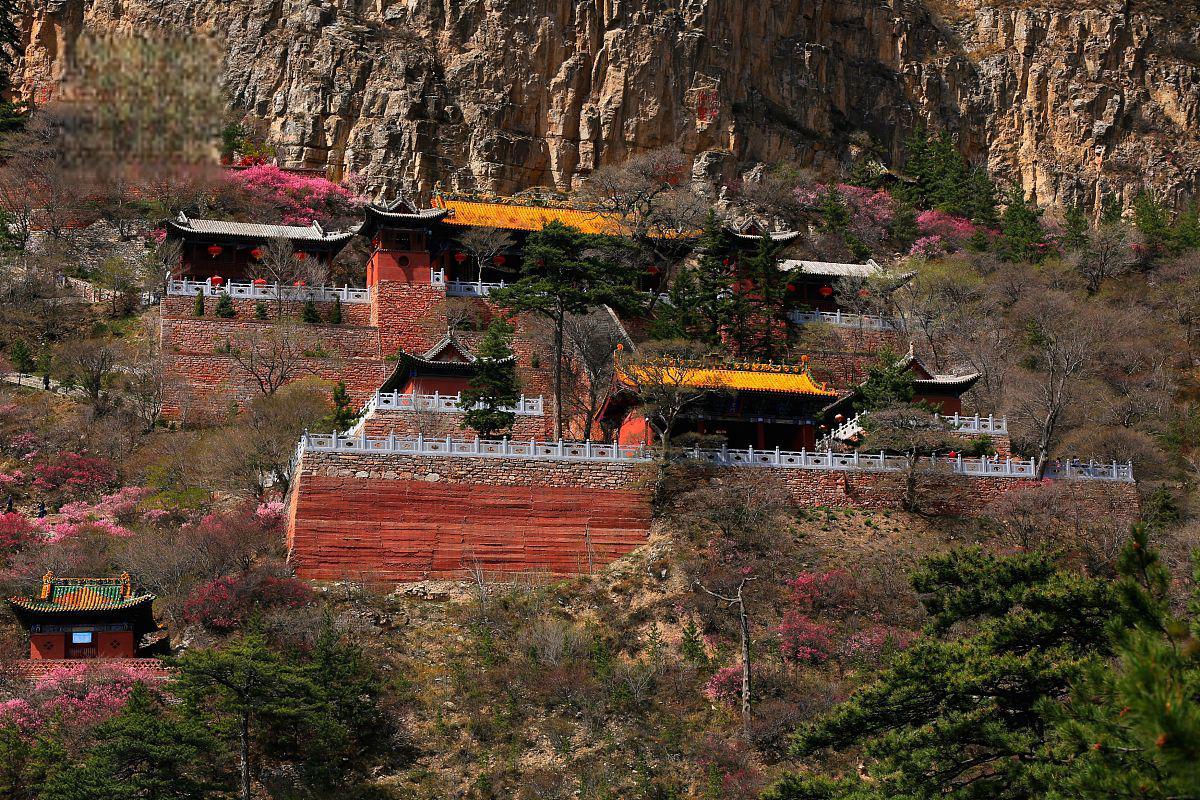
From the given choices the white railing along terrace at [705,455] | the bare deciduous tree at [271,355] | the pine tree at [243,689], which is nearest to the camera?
the pine tree at [243,689]

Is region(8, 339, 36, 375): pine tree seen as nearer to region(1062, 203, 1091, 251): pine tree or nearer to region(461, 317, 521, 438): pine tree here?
region(461, 317, 521, 438): pine tree

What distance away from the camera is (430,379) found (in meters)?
50.2

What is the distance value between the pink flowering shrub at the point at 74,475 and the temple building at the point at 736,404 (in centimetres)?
1628

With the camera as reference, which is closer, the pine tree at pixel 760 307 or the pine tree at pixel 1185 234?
the pine tree at pixel 760 307

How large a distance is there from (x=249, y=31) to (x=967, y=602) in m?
60.9

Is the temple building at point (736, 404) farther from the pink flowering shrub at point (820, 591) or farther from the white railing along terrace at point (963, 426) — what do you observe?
the pink flowering shrub at point (820, 591)

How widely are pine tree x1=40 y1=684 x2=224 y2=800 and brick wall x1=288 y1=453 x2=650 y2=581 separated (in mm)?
9419

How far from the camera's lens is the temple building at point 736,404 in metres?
49.5

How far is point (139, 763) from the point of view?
3400 cm

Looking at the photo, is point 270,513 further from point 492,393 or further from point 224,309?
point 224,309

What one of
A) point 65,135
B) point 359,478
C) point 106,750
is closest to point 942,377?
point 359,478

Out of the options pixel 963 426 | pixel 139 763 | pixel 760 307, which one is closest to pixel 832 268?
pixel 760 307

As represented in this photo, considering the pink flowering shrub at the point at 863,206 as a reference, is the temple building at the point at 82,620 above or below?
below

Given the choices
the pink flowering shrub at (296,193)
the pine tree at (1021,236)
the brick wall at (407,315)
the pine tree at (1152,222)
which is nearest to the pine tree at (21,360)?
the brick wall at (407,315)
